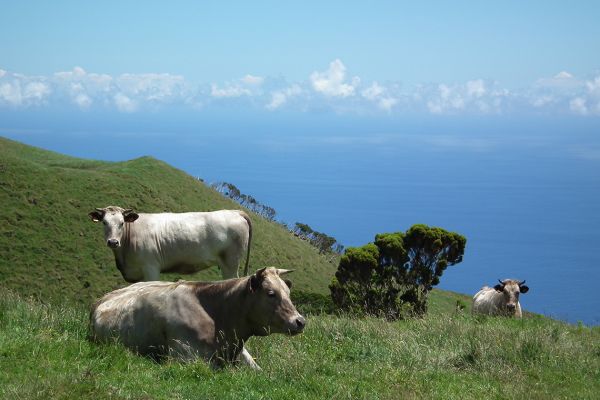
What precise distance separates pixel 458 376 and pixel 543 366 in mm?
1742

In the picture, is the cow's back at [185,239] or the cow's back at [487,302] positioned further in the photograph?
the cow's back at [487,302]

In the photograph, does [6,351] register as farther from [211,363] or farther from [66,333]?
[211,363]

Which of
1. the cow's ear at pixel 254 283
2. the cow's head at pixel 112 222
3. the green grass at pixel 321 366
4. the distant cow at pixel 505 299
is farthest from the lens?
the distant cow at pixel 505 299

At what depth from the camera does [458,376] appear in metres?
9.94

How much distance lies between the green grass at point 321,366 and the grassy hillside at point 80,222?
1993cm

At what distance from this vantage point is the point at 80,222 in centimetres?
4016

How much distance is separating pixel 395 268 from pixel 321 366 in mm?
16583

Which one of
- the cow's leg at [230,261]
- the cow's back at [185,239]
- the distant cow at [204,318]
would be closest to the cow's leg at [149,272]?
the cow's back at [185,239]

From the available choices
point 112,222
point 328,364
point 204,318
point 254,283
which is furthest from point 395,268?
point 328,364

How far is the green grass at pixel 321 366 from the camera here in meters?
8.52

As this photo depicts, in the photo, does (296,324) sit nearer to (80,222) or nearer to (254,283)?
(254,283)

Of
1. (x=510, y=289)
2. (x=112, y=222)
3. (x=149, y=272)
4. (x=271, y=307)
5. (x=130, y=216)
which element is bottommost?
(x=149, y=272)

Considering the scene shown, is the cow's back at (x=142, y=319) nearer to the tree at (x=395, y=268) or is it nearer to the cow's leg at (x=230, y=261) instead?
the cow's leg at (x=230, y=261)

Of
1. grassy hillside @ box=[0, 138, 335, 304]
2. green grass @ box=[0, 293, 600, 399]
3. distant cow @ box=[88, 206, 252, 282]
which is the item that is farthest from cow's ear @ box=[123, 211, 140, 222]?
grassy hillside @ box=[0, 138, 335, 304]
